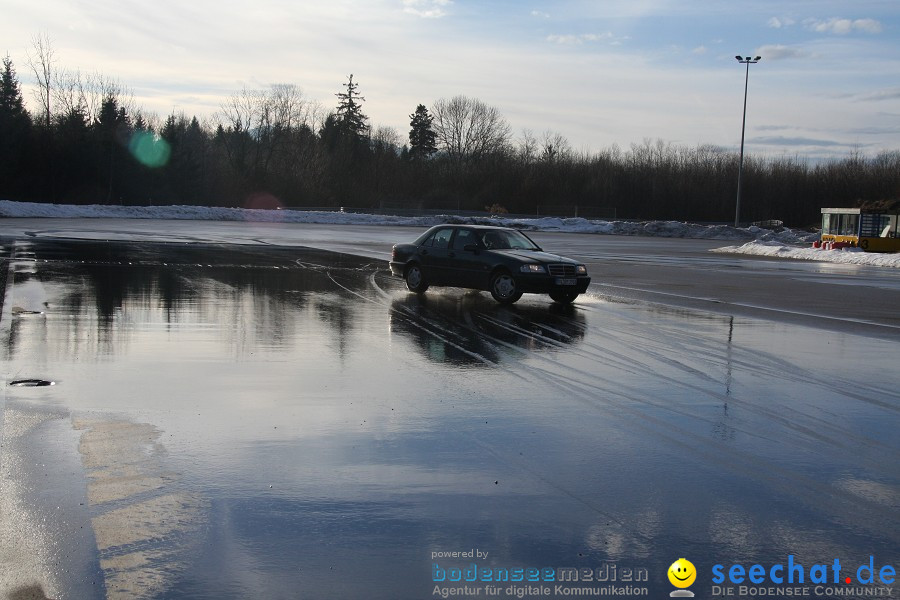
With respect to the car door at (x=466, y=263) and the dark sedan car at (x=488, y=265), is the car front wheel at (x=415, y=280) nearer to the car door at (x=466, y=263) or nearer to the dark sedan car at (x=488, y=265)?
the dark sedan car at (x=488, y=265)

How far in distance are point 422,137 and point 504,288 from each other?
113560 millimetres

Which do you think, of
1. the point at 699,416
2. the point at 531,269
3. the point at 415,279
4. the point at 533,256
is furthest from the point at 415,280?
the point at 699,416

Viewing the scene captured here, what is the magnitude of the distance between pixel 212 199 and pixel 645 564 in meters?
95.2

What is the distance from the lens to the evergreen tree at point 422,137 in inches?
5027

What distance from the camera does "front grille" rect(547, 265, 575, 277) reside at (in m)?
17.0

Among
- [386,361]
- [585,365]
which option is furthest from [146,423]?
[585,365]

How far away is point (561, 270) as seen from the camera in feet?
55.9

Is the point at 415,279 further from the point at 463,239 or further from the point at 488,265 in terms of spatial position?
the point at 488,265

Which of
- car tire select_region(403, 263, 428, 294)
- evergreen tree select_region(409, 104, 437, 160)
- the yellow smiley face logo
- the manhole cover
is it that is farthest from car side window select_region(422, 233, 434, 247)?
evergreen tree select_region(409, 104, 437, 160)

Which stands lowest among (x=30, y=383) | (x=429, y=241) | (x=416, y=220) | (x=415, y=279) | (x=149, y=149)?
(x=30, y=383)

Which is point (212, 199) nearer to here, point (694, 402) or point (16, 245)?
point (16, 245)

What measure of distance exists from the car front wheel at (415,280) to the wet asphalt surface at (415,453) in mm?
5408

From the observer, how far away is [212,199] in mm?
95562

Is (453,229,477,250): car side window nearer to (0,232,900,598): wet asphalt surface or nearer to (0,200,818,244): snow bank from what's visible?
(0,232,900,598): wet asphalt surface
